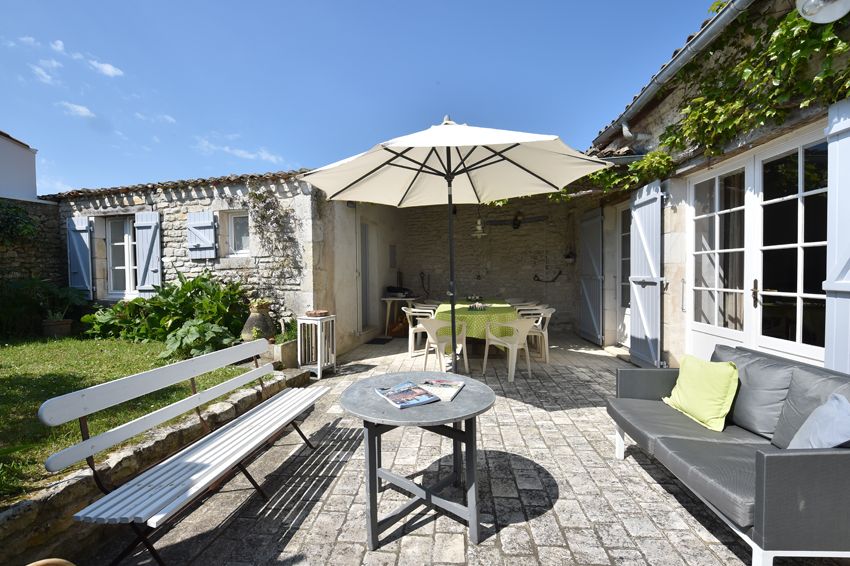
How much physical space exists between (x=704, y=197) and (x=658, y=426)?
3094 millimetres

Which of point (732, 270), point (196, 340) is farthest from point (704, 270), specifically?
point (196, 340)

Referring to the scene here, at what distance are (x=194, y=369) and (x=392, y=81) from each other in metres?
6.80

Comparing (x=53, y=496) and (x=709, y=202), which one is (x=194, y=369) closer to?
(x=53, y=496)

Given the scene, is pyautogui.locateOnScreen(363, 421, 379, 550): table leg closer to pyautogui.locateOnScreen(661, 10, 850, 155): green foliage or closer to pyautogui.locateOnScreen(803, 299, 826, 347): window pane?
pyautogui.locateOnScreen(803, 299, 826, 347): window pane

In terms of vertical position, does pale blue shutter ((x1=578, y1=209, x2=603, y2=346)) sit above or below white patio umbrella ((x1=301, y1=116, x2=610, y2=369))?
below

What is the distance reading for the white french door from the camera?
2742 millimetres

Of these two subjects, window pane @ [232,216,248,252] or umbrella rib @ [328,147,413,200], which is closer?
umbrella rib @ [328,147,413,200]

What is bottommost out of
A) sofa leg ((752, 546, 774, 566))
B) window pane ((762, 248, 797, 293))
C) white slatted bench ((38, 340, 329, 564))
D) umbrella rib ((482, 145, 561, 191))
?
sofa leg ((752, 546, 774, 566))

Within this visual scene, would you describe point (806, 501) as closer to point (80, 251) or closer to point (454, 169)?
point (454, 169)

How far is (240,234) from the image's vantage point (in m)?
6.08

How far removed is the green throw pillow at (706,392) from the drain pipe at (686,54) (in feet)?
9.22

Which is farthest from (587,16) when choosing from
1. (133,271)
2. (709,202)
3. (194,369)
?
(133,271)

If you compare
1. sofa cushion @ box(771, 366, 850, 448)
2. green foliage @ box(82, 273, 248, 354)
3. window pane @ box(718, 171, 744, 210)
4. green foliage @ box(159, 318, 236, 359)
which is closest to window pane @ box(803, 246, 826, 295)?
window pane @ box(718, 171, 744, 210)

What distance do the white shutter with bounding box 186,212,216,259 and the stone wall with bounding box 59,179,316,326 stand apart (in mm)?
109
